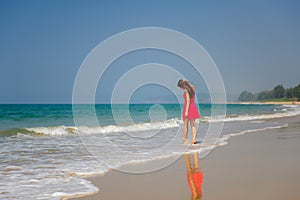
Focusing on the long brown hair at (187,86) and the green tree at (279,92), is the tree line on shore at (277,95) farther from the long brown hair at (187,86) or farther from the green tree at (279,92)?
the long brown hair at (187,86)

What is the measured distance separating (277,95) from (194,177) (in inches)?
6023

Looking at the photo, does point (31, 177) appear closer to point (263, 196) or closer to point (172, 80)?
point (263, 196)

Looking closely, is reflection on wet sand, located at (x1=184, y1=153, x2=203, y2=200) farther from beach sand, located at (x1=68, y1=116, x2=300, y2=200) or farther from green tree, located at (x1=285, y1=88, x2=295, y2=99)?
green tree, located at (x1=285, y1=88, x2=295, y2=99)

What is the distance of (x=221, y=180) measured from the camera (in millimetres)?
5504

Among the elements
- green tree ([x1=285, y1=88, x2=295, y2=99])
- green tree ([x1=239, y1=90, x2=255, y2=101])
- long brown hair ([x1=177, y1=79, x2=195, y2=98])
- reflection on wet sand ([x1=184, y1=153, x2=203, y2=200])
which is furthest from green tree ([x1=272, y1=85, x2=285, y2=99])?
reflection on wet sand ([x1=184, y1=153, x2=203, y2=200])

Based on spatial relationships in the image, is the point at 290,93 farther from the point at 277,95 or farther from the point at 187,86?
the point at 187,86

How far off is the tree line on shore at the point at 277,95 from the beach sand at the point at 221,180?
414ft

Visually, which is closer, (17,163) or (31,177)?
(31,177)

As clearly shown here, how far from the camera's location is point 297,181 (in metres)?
5.42

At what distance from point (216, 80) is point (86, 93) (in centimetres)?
568

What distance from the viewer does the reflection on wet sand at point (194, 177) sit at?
186 inches

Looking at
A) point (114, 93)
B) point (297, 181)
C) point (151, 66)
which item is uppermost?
point (151, 66)

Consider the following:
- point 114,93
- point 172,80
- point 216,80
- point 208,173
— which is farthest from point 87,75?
point 208,173

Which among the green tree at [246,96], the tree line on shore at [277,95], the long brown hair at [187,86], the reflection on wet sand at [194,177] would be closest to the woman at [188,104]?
the long brown hair at [187,86]
